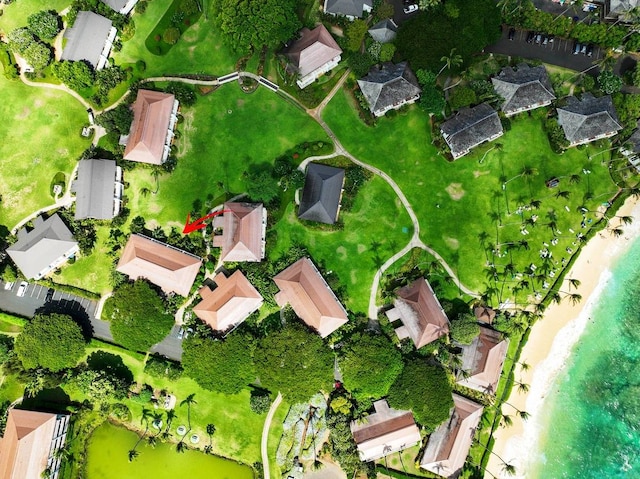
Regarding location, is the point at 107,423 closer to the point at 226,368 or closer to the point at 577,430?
the point at 226,368

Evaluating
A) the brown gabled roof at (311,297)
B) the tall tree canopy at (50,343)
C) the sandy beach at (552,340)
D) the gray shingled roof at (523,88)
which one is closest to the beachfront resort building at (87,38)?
the tall tree canopy at (50,343)

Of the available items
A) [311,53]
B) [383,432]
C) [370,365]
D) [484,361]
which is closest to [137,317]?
[370,365]

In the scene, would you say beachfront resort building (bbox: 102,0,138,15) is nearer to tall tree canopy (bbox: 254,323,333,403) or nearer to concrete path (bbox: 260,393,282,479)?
tall tree canopy (bbox: 254,323,333,403)

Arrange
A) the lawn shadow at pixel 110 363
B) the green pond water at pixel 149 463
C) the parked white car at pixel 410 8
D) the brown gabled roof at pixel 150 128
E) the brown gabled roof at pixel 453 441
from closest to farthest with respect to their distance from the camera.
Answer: the brown gabled roof at pixel 453 441 → the brown gabled roof at pixel 150 128 → the green pond water at pixel 149 463 → the lawn shadow at pixel 110 363 → the parked white car at pixel 410 8

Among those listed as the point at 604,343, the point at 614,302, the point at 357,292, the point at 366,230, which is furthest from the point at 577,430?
the point at 366,230

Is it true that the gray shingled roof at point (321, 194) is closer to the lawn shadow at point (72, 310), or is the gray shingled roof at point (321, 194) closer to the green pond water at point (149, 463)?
the lawn shadow at point (72, 310)

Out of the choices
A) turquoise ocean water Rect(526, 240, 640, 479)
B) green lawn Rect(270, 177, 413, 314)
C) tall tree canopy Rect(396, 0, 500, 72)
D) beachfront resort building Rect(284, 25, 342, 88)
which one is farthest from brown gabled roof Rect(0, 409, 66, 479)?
tall tree canopy Rect(396, 0, 500, 72)
